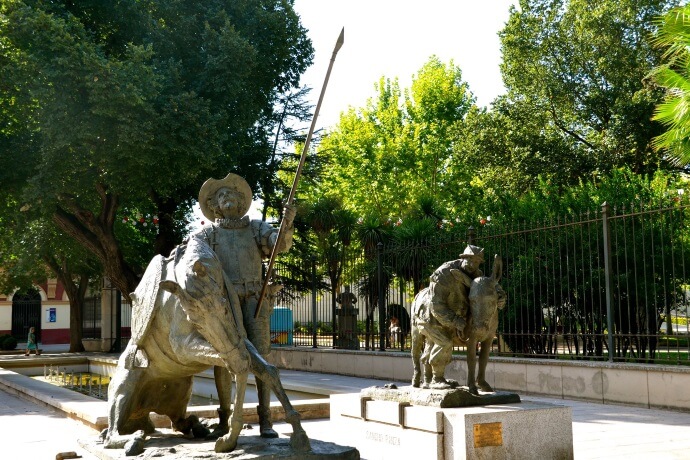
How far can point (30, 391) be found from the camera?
13.4 meters

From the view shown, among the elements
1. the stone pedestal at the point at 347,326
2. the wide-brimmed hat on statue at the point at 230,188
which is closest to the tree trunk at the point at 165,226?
the stone pedestal at the point at 347,326

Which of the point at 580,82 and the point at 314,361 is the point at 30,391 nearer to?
the point at 314,361

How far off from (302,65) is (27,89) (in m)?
8.41

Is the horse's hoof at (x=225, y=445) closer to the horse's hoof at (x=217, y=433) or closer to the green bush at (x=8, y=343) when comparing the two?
the horse's hoof at (x=217, y=433)

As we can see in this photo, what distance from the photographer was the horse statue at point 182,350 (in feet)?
15.6

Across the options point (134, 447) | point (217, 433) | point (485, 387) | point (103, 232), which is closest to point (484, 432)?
point (485, 387)

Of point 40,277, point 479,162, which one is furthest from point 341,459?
point 40,277

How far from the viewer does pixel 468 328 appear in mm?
6930

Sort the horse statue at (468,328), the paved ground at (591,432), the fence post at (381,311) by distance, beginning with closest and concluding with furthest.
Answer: the horse statue at (468,328)
the paved ground at (591,432)
the fence post at (381,311)

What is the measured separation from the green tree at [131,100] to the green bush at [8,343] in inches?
570

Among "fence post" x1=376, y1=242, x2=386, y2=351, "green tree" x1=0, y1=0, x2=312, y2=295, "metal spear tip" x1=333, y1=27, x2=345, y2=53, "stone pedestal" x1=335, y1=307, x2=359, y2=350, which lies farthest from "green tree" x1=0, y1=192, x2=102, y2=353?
"metal spear tip" x1=333, y1=27, x2=345, y2=53

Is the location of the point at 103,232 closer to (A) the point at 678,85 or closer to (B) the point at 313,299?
(B) the point at 313,299

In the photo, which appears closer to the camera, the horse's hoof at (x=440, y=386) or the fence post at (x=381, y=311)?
the horse's hoof at (x=440, y=386)

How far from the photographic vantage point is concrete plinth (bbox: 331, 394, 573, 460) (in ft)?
19.3
